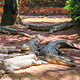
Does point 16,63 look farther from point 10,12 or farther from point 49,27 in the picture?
point 10,12

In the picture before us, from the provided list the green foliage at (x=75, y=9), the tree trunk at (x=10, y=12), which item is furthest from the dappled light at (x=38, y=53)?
the green foliage at (x=75, y=9)

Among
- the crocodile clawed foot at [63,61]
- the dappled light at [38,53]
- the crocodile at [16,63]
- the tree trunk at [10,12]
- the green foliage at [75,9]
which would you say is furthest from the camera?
the tree trunk at [10,12]

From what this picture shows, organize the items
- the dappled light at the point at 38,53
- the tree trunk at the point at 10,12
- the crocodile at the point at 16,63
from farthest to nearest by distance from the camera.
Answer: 1. the tree trunk at the point at 10,12
2. the crocodile at the point at 16,63
3. the dappled light at the point at 38,53

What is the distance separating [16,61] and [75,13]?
6.49 meters

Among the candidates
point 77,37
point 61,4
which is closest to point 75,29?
point 77,37

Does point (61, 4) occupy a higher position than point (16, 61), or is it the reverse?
point (61, 4)

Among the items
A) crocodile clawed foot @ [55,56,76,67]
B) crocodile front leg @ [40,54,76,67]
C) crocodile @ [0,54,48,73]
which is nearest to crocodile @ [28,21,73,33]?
crocodile front leg @ [40,54,76,67]

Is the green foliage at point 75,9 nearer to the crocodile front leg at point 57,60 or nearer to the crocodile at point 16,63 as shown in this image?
the crocodile front leg at point 57,60

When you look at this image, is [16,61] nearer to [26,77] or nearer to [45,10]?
[26,77]

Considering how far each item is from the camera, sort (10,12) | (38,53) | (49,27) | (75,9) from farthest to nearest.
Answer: (49,27)
(10,12)
(75,9)
(38,53)

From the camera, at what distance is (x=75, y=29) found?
880 centimetres

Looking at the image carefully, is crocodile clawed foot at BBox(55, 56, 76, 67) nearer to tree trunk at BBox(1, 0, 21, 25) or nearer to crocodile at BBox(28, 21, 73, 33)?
crocodile at BBox(28, 21, 73, 33)

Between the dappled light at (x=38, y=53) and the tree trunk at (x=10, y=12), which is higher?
the tree trunk at (x=10, y=12)

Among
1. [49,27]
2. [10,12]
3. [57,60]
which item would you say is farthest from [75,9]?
[57,60]
